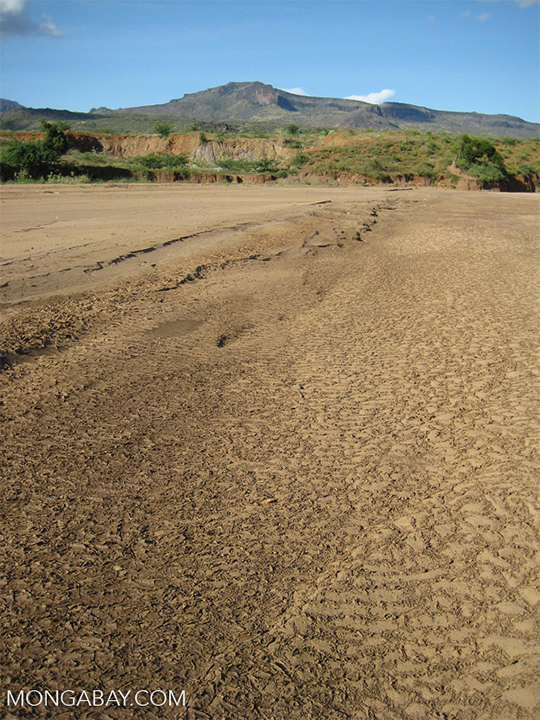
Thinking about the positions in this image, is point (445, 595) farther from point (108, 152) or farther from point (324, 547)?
point (108, 152)

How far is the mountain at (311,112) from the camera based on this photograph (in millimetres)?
153625

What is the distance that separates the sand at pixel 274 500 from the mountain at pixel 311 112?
139m

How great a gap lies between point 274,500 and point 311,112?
190 metres

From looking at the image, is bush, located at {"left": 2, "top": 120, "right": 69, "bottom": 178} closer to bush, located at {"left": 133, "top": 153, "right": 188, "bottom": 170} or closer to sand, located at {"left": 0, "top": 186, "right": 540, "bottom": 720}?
bush, located at {"left": 133, "top": 153, "right": 188, "bottom": 170}

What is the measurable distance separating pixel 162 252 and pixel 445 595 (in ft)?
32.4

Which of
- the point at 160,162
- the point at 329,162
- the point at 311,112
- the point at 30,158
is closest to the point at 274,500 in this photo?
the point at 30,158

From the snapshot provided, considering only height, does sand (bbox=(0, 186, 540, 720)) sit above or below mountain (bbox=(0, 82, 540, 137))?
below

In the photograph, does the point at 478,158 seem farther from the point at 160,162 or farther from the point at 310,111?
the point at 310,111

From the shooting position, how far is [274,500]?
12.7 feet

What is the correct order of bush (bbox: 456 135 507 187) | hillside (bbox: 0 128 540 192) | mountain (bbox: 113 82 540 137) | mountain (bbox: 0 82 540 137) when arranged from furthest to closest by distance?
mountain (bbox: 113 82 540 137)
mountain (bbox: 0 82 540 137)
bush (bbox: 456 135 507 187)
hillside (bbox: 0 128 540 192)

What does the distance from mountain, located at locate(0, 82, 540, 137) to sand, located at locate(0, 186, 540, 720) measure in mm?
138812

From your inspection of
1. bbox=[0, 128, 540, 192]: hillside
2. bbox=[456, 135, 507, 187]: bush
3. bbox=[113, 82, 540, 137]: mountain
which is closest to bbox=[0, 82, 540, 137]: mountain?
bbox=[113, 82, 540, 137]: mountain

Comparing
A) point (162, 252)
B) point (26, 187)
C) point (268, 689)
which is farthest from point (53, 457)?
point (26, 187)

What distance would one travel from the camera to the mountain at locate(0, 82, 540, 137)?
15362cm
